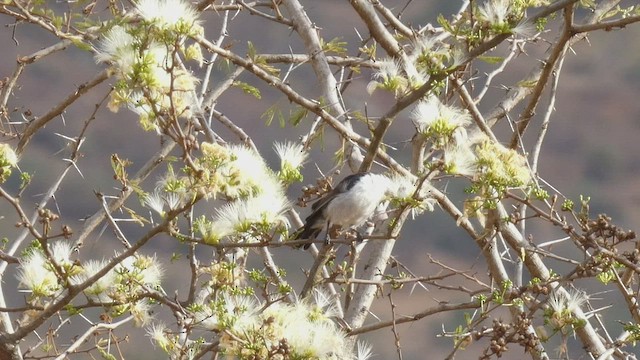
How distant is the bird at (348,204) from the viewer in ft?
13.2

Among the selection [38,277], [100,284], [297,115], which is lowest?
[100,284]

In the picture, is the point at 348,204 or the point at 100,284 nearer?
the point at 100,284

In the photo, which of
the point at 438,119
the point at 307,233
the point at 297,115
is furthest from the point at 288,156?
the point at 307,233

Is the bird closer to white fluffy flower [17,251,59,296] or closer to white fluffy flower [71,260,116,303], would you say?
white fluffy flower [71,260,116,303]

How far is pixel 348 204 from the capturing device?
13.7 ft

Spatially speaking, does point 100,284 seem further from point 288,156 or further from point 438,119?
point 438,119

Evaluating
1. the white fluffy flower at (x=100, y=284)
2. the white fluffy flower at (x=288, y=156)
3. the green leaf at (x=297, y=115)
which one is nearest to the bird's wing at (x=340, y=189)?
the green leaf at (x=297, y=115)

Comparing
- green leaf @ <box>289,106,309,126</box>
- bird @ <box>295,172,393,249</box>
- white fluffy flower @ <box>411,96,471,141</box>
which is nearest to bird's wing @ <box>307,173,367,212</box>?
bird @ <box>295,172,393,249</box>

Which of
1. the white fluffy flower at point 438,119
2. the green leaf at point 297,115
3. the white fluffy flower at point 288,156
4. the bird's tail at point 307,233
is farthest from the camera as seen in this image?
the bird's tail at point 307,233

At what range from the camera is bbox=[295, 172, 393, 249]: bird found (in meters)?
4.03

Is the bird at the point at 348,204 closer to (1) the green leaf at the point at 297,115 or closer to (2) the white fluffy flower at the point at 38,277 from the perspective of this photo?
(1) the green leaf at the point at 297,115

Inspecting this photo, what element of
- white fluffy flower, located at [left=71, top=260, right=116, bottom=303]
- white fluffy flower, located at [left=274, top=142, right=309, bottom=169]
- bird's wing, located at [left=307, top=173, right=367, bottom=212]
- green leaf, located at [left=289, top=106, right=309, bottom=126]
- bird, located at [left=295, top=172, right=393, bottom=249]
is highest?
green leaf, located at [left=289, top=106, right=309, bottom=126]

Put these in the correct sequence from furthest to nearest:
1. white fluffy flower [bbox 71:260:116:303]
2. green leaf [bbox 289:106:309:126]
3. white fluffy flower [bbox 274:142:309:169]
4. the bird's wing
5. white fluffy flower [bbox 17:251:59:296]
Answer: the bird's wing < green leaf [bbox 289:106:309:126] < white fluffy flower [bbox 17:251:59:296] < white fluffy flower [bbox 71:260:116:303] < white fluffy flower [bbox 274:142:309:169]

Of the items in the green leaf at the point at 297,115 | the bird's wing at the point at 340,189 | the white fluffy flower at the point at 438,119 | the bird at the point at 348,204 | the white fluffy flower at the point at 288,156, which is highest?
the green leaf at the point at 297,115
